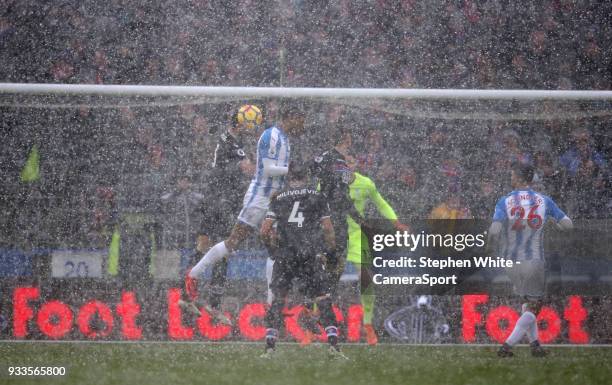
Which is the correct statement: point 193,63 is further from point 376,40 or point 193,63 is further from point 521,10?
point 521,10

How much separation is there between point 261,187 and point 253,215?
194 mm

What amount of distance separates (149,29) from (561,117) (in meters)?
5.97

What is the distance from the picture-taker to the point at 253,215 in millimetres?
6145

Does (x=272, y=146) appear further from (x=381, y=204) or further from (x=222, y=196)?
(x=381, y=204)

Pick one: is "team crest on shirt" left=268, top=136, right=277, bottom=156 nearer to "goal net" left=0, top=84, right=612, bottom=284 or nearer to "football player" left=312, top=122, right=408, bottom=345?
"football player" left=312, top=122, right=408, bottom=345

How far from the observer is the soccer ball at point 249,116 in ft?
21.0

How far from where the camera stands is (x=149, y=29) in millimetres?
10906

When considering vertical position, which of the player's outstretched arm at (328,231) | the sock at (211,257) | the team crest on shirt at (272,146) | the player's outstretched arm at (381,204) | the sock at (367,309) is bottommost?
the sock at (367,309)

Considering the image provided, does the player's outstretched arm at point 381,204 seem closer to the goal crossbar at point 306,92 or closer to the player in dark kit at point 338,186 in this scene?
the player in dark kit at point 338,186

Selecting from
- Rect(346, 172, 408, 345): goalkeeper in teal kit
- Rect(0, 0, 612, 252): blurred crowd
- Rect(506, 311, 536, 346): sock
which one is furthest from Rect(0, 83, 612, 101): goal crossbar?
Rect(506, 311, 536, 346): sock

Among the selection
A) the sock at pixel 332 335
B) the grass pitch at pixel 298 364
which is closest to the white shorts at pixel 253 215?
the grass pitch at pixel 298 364

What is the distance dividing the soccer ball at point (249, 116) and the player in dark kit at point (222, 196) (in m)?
0.03

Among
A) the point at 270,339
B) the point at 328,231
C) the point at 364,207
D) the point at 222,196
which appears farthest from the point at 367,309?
the point at 222,196

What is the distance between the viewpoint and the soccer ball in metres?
6.40
